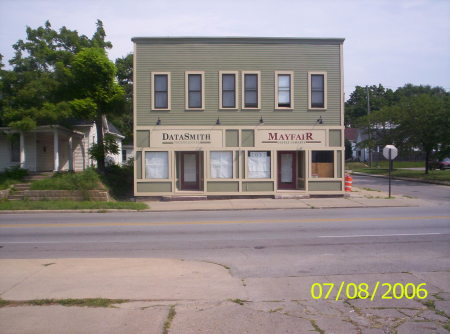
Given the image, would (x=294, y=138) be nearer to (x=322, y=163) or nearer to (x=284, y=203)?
(x=322, y=163)

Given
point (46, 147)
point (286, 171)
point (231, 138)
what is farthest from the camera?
point (46, 147)

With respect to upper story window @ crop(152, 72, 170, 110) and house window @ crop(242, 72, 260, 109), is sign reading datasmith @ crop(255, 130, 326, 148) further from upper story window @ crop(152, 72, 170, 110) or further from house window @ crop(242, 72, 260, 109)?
upper story window @ crop(152, 72, 170, 110)

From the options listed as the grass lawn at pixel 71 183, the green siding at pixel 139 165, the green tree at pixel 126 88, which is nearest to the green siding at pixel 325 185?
the green siding at pixel 139 165

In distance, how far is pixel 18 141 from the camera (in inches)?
1008

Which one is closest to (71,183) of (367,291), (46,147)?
(46,147)

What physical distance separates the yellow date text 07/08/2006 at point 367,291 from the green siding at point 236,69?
1561 centimetres

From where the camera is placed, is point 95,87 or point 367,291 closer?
point 367,291

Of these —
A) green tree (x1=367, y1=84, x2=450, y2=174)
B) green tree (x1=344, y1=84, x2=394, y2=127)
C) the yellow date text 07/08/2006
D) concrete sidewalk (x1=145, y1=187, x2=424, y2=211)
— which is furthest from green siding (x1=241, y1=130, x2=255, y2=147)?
green tree (x1=344, y1=84, x2=394, y2=127)

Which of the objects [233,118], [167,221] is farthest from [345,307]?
[233,118]

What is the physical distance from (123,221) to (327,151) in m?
11.5

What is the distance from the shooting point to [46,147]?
27.1 m

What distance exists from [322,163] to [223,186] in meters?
5.15

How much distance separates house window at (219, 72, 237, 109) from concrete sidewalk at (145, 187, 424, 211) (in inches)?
186

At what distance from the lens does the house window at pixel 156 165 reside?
21891 millimetres
